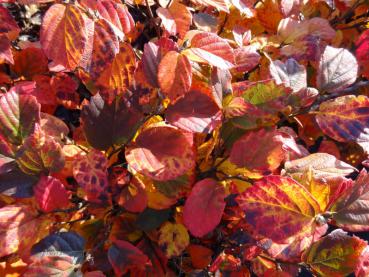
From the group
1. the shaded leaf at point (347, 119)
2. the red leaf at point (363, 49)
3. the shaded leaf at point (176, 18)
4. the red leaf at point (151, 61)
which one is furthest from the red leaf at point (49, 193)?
the red leaf at point (363, 49)

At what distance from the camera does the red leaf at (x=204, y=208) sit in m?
0.77

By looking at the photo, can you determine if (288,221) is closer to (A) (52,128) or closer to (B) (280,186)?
(B) (280,186)

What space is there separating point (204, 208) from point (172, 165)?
10cm

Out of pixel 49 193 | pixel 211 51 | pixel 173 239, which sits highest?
pixel 211 51

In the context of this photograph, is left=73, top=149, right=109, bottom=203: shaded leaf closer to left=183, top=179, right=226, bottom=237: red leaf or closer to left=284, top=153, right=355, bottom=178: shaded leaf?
left=183, top=179, right=226, bottom=237: red leaf

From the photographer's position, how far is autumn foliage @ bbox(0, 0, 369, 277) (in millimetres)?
724

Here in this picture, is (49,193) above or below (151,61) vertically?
below

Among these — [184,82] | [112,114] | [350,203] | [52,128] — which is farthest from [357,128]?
[52,128]

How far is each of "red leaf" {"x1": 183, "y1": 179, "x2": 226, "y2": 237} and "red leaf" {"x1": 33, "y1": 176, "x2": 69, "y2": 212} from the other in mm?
206

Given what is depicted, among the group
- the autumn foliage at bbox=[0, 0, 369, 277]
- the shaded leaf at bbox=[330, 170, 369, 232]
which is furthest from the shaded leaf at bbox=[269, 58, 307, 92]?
the shaded leaf at bbox=[330, 170, 369, 232]

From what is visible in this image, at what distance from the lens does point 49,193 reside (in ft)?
2.46

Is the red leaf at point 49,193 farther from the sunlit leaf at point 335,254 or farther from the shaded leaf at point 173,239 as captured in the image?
the sunlit leaf at point 335,254

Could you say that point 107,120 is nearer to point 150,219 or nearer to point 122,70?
point 122,70

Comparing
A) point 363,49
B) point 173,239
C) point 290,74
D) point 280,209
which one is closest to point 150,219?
point 173,239
